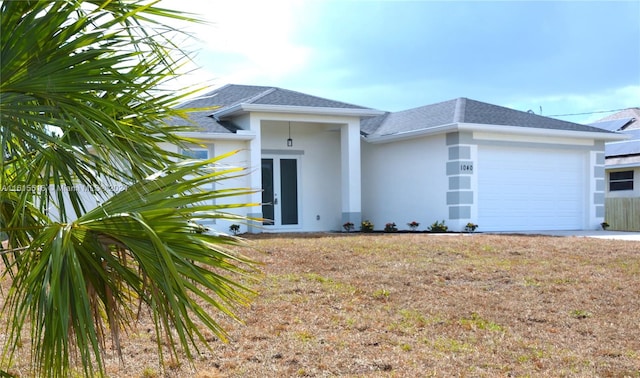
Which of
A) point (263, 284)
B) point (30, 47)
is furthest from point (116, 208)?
point (263, 284)

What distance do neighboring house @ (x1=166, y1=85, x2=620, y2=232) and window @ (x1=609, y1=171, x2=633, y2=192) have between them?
760 cm

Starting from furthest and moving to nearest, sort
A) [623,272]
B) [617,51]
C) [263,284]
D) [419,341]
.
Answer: [617,51] < [623,272] < [263,284] < [419,341]

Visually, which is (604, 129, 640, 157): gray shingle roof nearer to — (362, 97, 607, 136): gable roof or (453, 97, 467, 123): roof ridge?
(362, 97, 607, 136): gable roof

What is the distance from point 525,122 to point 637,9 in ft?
13.0

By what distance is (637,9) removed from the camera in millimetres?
16891

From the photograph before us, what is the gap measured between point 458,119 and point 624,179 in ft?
41.8

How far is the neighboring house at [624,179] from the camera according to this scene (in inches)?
886

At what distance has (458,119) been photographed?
16797 mm

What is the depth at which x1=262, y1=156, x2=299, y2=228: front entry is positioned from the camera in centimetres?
1797

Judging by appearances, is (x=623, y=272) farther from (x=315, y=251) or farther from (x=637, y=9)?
(x=637, y=9)

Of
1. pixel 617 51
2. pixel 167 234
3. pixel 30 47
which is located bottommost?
pixel 167 234

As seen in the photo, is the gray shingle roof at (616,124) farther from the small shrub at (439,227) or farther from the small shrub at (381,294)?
the small shrub at (381,294)

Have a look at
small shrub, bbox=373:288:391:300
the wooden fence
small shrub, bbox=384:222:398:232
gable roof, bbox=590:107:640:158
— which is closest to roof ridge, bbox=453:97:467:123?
small shrub, bbox=384:222:398:232

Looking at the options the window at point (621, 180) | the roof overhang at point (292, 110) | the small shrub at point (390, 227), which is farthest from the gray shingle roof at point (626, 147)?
the roof overhang at point (292, 110)
